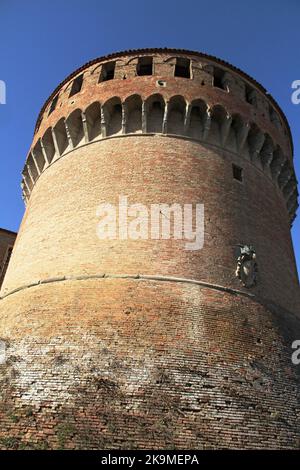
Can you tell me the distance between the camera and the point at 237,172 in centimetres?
1084

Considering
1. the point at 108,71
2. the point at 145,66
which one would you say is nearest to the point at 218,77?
the point at 145,66

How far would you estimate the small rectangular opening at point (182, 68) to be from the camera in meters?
11.6

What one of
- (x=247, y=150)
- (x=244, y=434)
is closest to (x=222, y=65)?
(x=247, y=150)

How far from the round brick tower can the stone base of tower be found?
1.0 inches

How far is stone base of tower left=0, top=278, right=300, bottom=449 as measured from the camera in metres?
6.29

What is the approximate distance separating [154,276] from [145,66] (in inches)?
263

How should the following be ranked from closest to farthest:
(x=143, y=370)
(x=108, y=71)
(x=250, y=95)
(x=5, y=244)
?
(x=143, y=370), (x=108, y=71), (x=250, y=95), (x=5, y=244)

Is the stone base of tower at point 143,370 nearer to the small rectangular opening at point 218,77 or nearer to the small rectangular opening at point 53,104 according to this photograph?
the small rectangular opening at point 53,104

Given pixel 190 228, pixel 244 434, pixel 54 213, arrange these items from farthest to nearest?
pixel 54 213
pixel 190 228
pixel 244 434

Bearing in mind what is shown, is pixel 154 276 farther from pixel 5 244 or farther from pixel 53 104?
pixel 5 244

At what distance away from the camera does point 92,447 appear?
595 cm

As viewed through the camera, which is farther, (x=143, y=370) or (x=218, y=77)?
(x=218, y=77)
